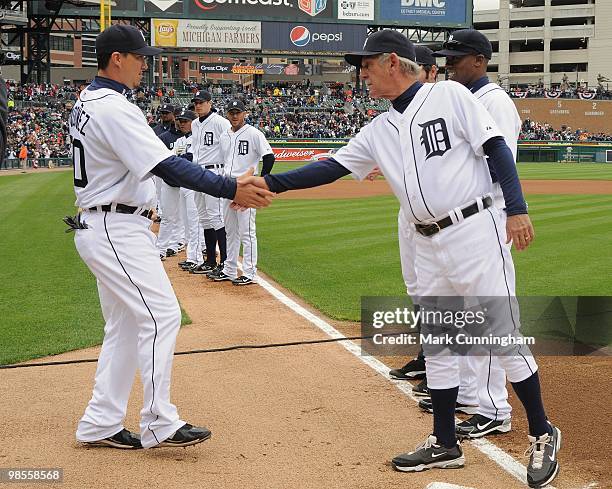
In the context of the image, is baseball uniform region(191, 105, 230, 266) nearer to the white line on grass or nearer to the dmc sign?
the white line on grass

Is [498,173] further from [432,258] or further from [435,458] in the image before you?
[435,458]

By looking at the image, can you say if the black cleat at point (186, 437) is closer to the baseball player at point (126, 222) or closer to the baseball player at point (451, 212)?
the baseball player at point (126, 222)

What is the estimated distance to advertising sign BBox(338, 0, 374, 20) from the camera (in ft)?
173

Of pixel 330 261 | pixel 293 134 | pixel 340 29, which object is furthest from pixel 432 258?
pixel 340 29

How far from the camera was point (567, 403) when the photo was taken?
4770mm

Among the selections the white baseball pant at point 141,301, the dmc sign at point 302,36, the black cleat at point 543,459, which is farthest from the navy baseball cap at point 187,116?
the dmc sign at point 302,36

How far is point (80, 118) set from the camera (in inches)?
163

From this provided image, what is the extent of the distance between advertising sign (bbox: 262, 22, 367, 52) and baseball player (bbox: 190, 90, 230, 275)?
44.0 metres

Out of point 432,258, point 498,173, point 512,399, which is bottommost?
point 512,399

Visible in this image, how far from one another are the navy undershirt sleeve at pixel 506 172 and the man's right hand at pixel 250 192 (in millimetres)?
1315

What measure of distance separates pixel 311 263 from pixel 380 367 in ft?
16.5

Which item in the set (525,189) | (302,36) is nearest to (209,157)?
(525,189)

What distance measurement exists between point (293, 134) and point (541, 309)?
44.6m

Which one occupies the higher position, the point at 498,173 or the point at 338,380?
the point at 498,173
